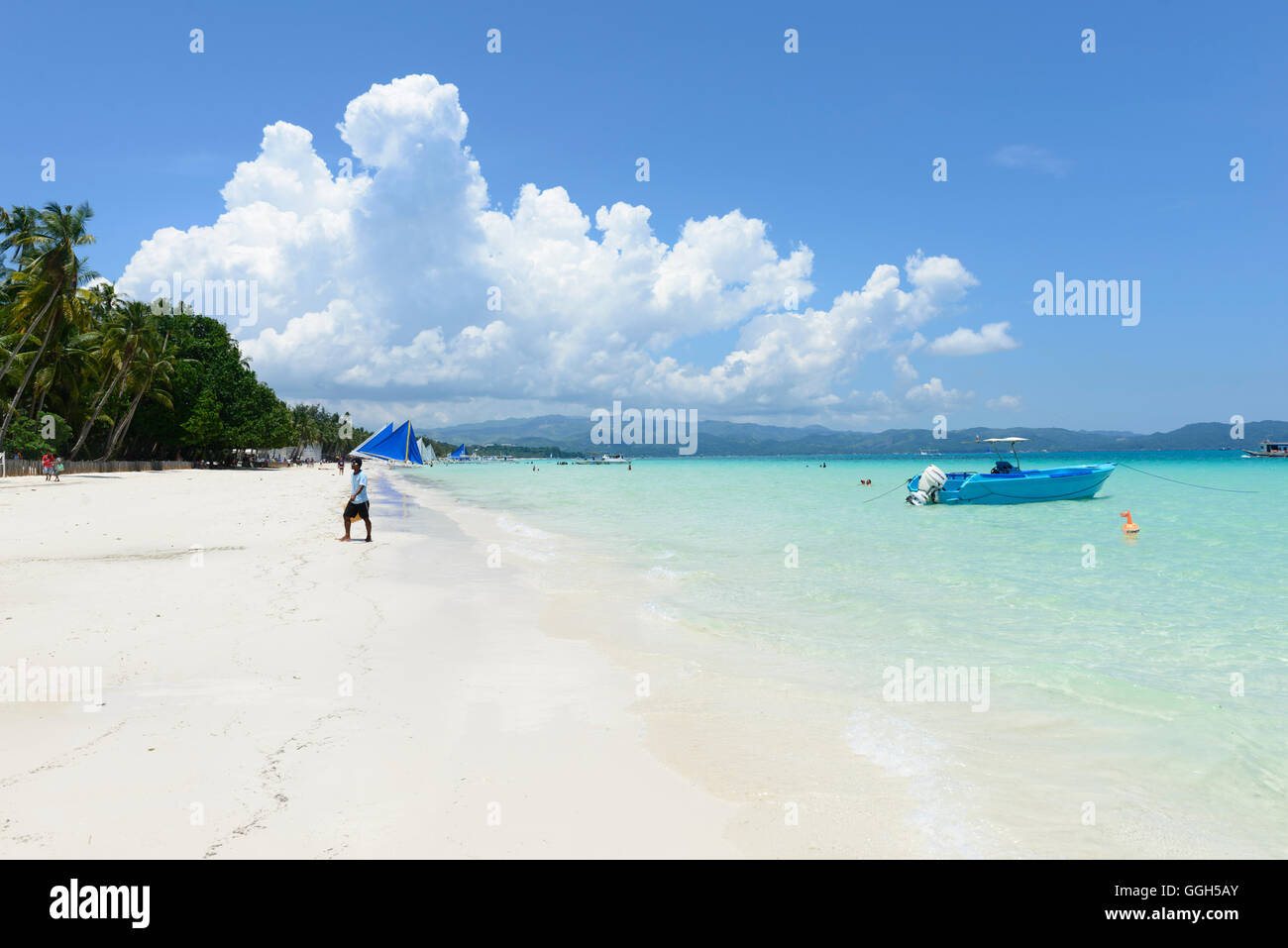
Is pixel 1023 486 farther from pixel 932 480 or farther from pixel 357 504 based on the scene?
pixel 357 504

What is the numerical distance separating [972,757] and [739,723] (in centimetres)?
193

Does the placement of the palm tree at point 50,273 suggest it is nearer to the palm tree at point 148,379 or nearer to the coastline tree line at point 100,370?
the coastline tree line at point 100,370

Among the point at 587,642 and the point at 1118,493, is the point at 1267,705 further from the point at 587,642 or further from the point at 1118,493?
the point at 1118,493

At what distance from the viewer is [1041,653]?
9023 mm

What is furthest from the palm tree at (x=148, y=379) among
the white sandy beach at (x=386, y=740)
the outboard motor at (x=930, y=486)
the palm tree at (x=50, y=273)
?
the outboard motor at (x=930, y=486)

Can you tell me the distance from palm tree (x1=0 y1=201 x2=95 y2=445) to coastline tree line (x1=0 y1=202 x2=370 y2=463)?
0.25 ft

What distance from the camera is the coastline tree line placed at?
150 ft

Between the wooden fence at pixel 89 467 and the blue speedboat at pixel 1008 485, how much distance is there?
5775 centimetres

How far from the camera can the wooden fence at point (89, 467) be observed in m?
45.4

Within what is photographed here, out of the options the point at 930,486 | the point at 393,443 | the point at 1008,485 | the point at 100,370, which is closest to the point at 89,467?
the point at 100,370
